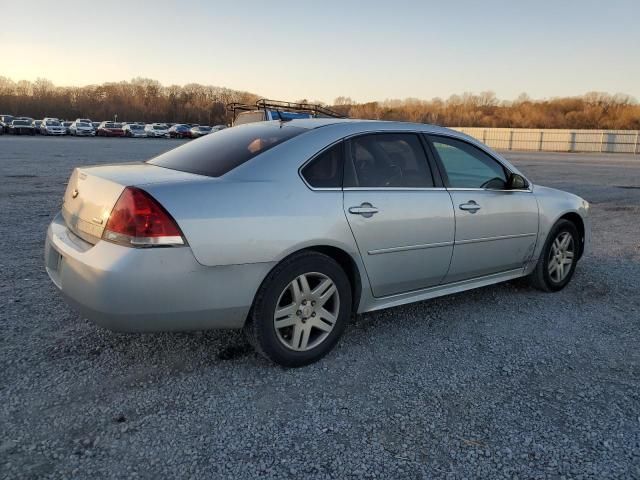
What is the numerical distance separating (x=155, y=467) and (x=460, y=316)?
277cm

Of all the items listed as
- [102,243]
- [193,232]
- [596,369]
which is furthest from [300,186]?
[596,369]

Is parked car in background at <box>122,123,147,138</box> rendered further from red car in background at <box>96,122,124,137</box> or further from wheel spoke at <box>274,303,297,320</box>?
wheel spoke at <box>274,303,297,320</box>

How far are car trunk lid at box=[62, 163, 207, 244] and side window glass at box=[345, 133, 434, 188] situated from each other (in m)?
1.08

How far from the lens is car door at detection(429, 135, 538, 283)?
4.05 meters

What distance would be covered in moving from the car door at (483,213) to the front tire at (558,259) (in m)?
0.30

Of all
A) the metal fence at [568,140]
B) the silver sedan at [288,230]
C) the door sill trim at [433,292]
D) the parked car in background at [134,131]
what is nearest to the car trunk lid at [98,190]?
the silver sedan at [288,230]

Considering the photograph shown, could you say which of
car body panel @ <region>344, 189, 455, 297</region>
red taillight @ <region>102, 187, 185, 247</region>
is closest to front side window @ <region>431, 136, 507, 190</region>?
car body panel @ <region>344, 189, 455, 297</region>

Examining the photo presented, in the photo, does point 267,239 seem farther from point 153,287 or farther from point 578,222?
point 578,222

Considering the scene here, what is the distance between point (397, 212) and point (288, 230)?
2.96ft

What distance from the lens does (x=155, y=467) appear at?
7.61 feet

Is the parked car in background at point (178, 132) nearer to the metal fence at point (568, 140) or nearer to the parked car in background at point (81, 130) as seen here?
the parked car in background at point (81, 130)

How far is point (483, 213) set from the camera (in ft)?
13.7

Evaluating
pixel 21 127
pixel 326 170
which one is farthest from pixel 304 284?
pixel 21 127

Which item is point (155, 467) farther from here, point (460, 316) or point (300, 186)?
point (460, 316)
